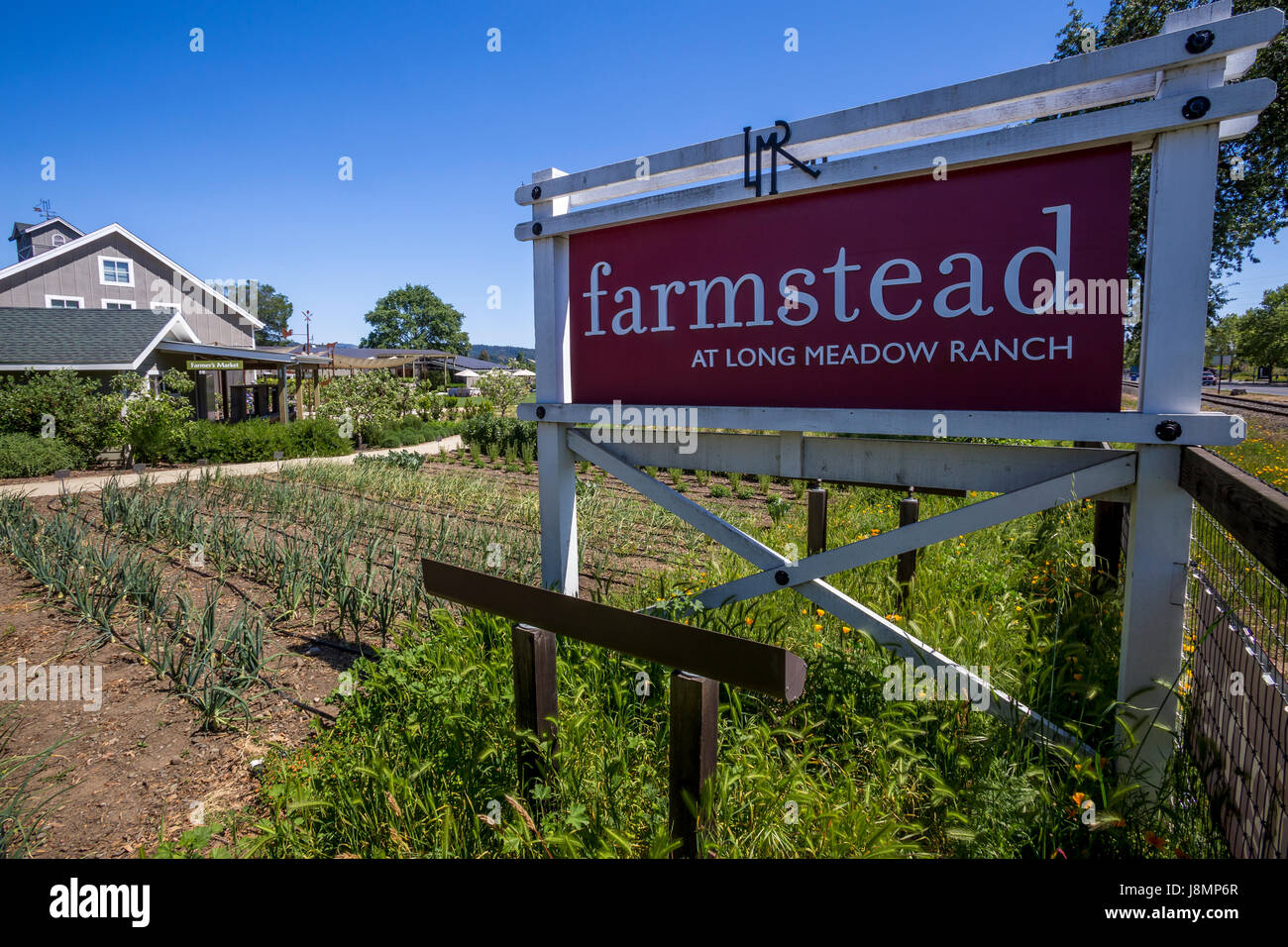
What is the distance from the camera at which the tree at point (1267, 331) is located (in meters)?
46.9

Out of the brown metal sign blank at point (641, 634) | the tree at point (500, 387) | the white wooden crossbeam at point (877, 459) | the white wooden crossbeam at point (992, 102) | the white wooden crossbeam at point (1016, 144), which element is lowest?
the brown metal sign blank at point (641, 634)

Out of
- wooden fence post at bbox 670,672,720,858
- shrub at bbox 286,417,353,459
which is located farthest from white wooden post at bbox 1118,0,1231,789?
shrub at bbox 286,417,353,459

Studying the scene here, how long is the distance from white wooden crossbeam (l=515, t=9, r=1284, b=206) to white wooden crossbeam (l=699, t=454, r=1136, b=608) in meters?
1.12

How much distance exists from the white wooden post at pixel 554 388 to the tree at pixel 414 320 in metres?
85.5

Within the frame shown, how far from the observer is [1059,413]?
2.21 m

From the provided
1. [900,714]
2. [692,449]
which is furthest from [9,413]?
[900,714]

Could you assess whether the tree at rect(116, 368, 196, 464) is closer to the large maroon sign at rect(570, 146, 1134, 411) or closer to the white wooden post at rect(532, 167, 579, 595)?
the white wooden post at rect(532, 167, 579, 595)

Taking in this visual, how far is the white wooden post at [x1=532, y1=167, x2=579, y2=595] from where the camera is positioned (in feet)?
11.0

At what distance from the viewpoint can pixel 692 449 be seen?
311 cm

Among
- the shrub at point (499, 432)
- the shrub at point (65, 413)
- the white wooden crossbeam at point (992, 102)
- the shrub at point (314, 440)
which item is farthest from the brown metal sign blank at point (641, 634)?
the shrub at point (314, 440)

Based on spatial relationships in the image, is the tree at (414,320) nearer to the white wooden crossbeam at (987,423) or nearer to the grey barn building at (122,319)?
the grey barn building at (122,319)

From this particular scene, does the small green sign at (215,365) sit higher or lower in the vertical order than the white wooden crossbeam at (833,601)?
higher

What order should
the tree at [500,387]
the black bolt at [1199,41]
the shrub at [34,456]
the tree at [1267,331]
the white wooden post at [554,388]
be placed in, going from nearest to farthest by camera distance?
the black bolt at [1199,41]
the white wooden post at [554,388]
the shrub at [34,456]
the tree at [500,387]
the tree at [1267,331]
